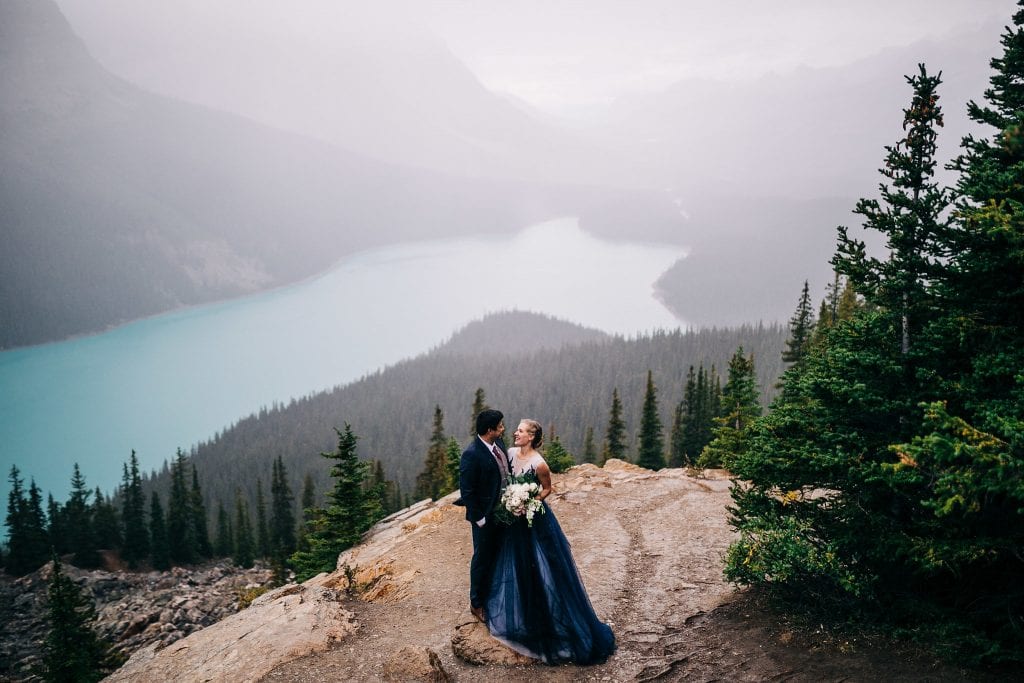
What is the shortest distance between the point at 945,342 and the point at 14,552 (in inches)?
4266

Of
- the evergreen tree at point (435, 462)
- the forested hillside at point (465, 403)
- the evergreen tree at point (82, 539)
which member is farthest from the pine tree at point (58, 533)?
the evergreen tree at point (435, 462)

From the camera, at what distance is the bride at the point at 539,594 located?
8680mm

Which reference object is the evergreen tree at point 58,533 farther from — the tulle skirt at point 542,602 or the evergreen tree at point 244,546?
the tulle skirt at point 542,602

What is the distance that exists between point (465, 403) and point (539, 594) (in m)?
147

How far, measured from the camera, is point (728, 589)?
11422 mm

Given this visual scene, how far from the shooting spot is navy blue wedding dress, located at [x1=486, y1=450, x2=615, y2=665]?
8.67 m

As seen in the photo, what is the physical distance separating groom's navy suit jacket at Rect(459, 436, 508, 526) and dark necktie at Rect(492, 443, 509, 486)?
61mm

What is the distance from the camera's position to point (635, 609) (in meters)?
11.1

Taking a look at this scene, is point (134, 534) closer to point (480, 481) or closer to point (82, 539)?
point (82, 539)

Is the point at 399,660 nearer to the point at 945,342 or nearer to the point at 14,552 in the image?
the point at 945,342

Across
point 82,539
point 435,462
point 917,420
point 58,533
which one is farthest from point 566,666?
point 58,533

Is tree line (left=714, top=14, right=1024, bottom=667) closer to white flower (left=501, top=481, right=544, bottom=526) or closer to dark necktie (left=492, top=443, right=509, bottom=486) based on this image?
white flower (left=501, top=481, right=544, bottom=526)

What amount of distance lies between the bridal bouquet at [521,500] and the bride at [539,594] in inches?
4.1

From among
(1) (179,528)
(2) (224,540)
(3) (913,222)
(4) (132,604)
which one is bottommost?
(2) (224,540)
